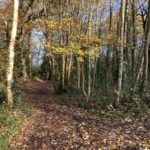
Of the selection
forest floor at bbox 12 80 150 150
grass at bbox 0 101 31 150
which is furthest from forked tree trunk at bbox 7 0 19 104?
forest floor at bbox 12 80 150 150

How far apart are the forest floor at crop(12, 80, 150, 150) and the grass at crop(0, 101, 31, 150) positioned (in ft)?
0.74

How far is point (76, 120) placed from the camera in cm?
1404

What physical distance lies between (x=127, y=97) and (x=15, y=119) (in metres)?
5.47

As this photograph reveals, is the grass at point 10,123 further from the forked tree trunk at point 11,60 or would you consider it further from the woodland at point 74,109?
the forked tree trunk at point 11,60

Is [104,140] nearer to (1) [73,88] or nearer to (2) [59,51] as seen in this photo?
(2) [59,51]

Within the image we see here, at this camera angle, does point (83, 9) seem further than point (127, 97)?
Yes

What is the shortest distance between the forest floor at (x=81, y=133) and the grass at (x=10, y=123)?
→ 224mm

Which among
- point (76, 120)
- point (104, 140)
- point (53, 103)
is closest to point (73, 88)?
point (53, 103)

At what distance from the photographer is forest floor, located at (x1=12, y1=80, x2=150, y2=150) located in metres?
10.5

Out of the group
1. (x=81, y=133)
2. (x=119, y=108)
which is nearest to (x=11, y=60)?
(x=119, y=108)

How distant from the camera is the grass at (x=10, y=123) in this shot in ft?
34.7

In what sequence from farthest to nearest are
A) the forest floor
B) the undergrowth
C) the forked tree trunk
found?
1. the forked tree trunk
2. the undergrowth
3. the forest floor

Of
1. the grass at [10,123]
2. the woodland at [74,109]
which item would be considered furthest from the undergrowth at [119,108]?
the grass at [10,123]

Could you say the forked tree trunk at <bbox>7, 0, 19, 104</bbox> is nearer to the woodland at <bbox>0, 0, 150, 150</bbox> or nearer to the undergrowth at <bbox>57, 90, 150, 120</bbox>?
the woodland at <bbox>0, 0, 150, 150</bbox>
